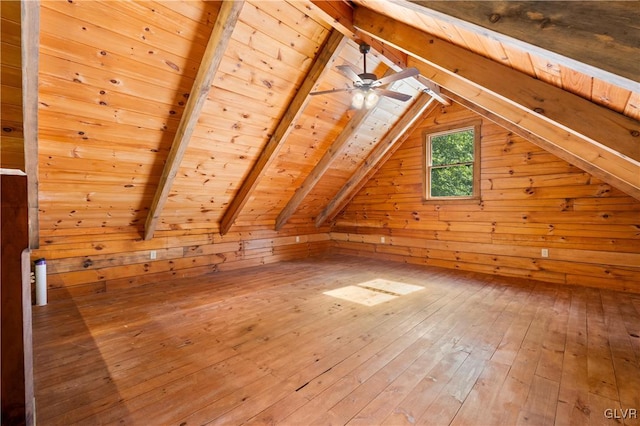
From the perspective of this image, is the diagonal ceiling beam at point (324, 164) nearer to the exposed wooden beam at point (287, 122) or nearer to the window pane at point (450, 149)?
the exposed wooden beam at point (287, 122)

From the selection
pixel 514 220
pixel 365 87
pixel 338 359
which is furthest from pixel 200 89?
pixel 514 220

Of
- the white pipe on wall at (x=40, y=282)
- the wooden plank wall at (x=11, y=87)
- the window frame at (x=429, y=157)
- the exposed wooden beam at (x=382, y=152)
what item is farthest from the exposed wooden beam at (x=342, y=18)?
the white pipe on wall at (x=40, y=282)

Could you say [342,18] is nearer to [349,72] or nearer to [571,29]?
[349,72]

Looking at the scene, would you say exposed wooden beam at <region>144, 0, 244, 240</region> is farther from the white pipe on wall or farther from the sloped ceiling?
the white pipe on wall

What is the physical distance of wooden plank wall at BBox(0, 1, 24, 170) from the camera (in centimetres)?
171

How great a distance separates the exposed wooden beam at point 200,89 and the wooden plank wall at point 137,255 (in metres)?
0.84

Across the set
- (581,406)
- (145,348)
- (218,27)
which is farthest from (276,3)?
(581,406)

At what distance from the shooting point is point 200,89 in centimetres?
252

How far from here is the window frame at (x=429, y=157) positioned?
181 inches

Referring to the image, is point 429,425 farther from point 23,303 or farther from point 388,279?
point 388,279

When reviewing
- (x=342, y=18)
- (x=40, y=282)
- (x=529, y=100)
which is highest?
(x=342, y=18)

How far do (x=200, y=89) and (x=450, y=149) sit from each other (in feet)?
15.1

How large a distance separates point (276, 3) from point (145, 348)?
305cm

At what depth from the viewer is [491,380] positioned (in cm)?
179
